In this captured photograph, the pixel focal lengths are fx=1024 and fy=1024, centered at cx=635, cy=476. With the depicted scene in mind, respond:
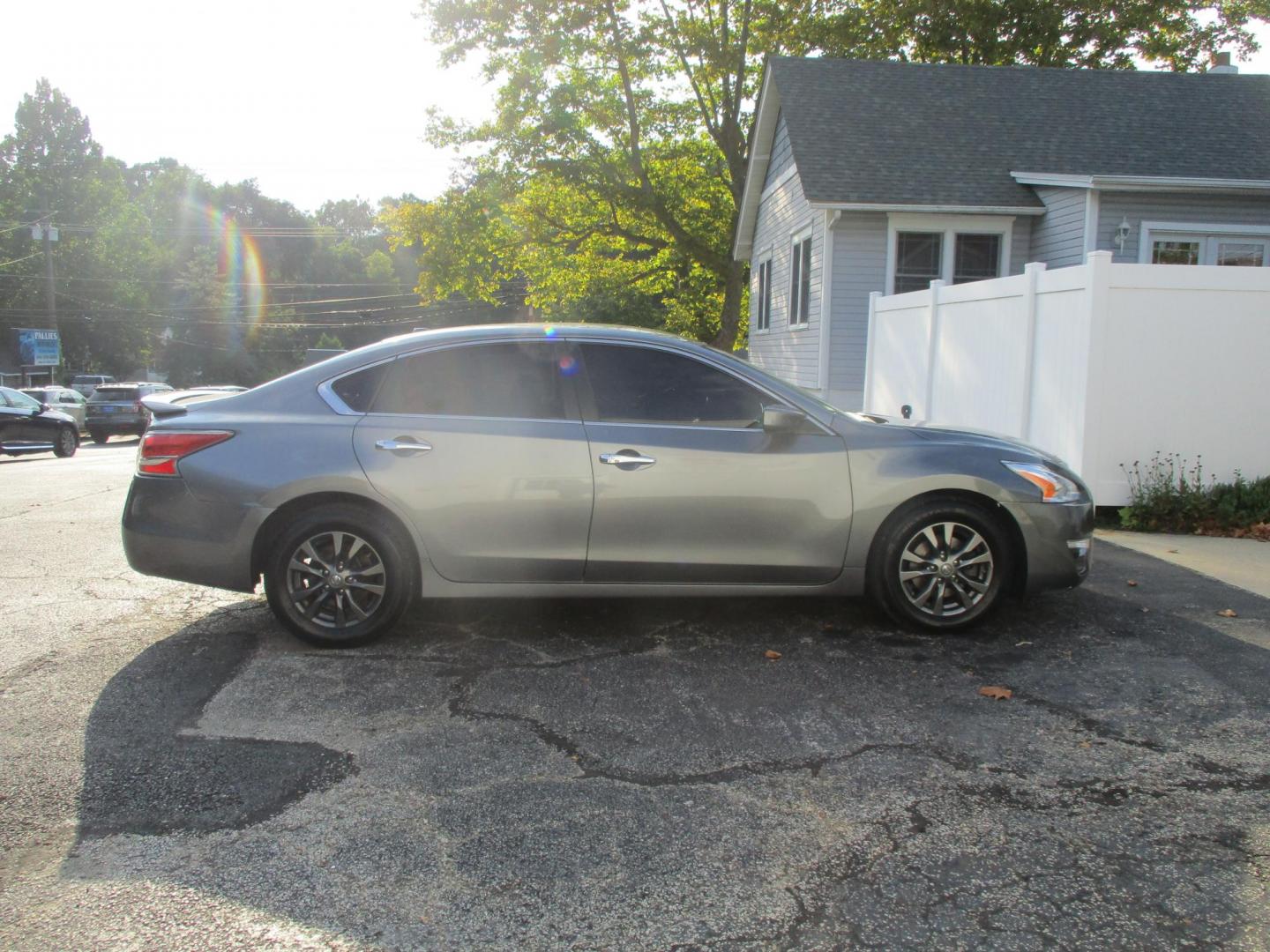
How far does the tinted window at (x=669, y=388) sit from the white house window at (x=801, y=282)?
12.3 meters

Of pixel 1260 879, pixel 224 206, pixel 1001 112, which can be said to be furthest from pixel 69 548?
pixel 224 206

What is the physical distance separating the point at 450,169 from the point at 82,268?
4572 cm

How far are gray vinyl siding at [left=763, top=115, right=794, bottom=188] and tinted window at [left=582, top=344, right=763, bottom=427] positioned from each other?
1441 centimetres

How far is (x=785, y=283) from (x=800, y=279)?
1.52m

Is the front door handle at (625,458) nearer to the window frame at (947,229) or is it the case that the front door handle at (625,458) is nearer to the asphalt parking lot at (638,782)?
the asphalt parking lot at (638,782)

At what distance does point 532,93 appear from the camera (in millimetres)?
28984

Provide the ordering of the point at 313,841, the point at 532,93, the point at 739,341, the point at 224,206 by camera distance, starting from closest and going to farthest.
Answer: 1. the point at 313,841
2. the point at 532,93
3. the point at 739,341
4. the point at 224,206

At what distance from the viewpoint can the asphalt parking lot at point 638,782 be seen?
274cm

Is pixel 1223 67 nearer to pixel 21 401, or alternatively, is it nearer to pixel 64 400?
pixel 21 401

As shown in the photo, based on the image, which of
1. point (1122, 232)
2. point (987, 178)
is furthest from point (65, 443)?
point (1122, 232)

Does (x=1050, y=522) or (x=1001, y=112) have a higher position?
(x=1001, y=112)

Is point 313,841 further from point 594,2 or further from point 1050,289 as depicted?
point 594,2

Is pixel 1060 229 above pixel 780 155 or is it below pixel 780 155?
below

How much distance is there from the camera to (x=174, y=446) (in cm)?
513
